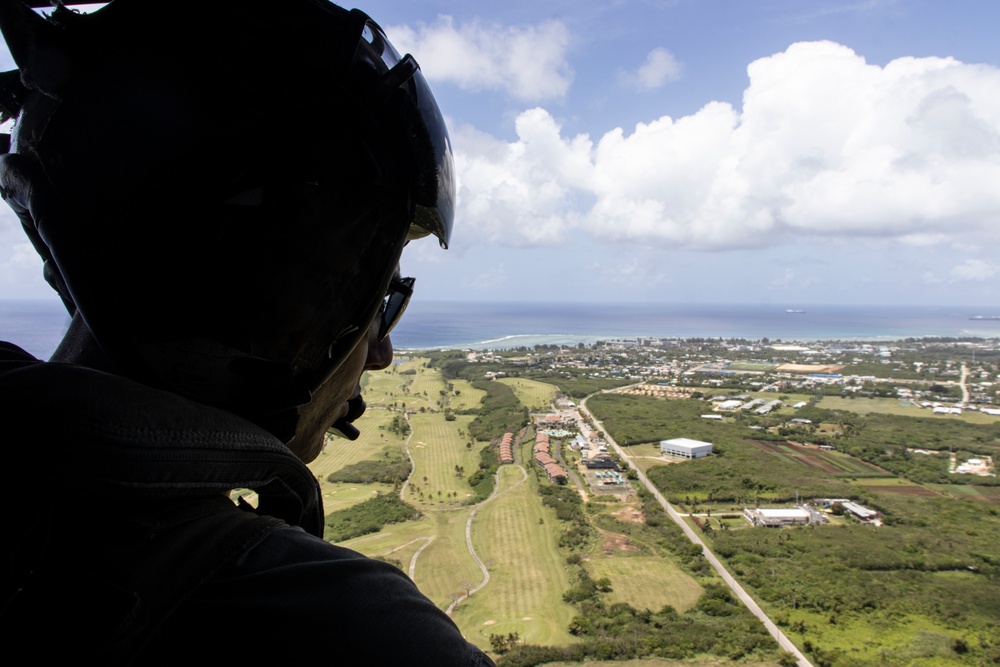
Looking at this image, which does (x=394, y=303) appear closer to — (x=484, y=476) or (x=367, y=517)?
(x=367, y=517)

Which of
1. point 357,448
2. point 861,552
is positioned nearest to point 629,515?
point 861,552

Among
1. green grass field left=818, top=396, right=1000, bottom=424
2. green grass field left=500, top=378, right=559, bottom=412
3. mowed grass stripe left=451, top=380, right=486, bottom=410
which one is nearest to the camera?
green grass field left=818, top=396, right=1000, bottom=424

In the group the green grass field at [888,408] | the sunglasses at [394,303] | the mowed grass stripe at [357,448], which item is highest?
the sunglasses at [394,303]

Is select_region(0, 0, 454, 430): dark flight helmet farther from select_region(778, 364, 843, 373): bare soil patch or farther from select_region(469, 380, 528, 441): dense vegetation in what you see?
select_region(778, 364, 843, 373): bare soil patch

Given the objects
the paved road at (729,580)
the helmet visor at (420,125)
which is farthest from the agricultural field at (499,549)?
the helmet visor at (420,125)

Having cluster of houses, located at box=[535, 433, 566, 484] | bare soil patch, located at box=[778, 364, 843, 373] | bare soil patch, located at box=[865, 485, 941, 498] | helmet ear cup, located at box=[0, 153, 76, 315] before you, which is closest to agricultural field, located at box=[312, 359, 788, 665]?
cluster of houses, located at box=[535, 433, 566, 484]

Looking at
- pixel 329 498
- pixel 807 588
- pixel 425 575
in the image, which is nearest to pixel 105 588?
pixel 425 575

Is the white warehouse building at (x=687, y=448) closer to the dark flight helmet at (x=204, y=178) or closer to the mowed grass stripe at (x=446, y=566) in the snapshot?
the mowed grass stripe at (x=446, y=566)
